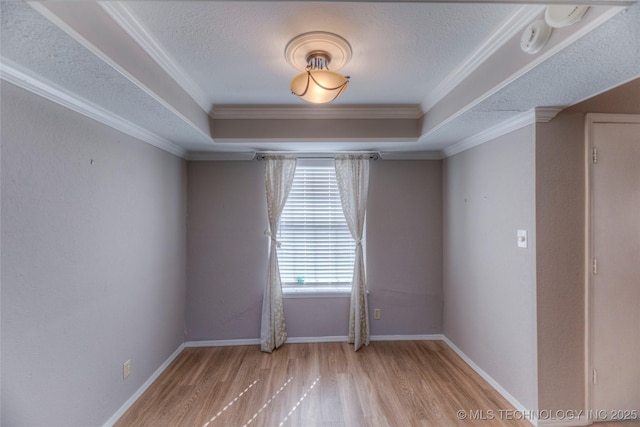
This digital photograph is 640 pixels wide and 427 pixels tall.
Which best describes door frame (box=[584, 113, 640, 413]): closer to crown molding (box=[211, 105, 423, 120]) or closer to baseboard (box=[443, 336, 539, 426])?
baseboard (box=[443, 336, 539, 426])

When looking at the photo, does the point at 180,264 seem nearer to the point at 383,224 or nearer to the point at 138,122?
the point at 138,122

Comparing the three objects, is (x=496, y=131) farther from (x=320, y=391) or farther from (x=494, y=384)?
(x=320, y=391)

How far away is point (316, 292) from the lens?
3428 millimetres

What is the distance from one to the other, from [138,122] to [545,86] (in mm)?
2701

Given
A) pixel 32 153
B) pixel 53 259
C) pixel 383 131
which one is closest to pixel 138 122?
pixel 32 153

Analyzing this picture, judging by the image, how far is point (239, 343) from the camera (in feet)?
11.0

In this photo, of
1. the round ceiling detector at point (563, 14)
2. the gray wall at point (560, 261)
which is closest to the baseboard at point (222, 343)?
the gray wall at point (560, 261)

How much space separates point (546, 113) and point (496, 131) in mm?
440

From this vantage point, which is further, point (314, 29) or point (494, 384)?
point (494, 384)

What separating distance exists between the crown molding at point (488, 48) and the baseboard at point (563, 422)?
2403 millimetres

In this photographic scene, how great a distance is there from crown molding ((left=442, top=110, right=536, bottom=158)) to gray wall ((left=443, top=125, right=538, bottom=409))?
0.05 m

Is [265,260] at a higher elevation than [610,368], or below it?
higher

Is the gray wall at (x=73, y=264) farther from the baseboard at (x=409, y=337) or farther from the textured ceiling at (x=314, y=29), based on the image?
the baseboard at (x=409, y=337)

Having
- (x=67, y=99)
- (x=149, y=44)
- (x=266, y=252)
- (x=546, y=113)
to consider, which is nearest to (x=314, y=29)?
(x=149, y=44)
